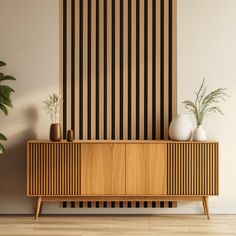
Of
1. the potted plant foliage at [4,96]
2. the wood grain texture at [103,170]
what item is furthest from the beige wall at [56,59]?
the wood grain texture at [103,170]

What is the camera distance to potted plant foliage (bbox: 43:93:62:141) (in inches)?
175

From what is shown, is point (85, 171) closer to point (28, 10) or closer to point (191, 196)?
point (191, 196)

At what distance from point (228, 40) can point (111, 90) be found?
111 cm

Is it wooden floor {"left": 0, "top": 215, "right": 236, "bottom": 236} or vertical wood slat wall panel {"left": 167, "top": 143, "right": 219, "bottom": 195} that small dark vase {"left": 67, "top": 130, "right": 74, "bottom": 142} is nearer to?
wooden floor {"left": 0, "top": 215, "right": 236, "bottom": 236}

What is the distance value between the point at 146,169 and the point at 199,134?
529 millimetres

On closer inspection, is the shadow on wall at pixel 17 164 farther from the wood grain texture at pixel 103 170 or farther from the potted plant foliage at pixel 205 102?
the potted plant foliage at pixel 205 102

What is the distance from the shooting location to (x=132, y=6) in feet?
15.5

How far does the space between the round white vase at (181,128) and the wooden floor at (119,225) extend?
690 millimetres

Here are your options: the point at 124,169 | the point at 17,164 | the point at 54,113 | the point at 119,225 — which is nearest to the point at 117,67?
the point at 54,113

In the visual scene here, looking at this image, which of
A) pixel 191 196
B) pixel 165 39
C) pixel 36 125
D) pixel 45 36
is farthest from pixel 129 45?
pixel 191 196

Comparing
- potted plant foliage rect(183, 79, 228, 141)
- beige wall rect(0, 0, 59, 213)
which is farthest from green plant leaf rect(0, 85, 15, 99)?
potted plant foliage rect(183, 79, 228, 141)

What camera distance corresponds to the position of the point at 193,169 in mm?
4453

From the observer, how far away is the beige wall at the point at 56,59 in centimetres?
469

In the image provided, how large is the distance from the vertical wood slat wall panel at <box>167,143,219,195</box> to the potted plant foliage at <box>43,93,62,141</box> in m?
0.93
